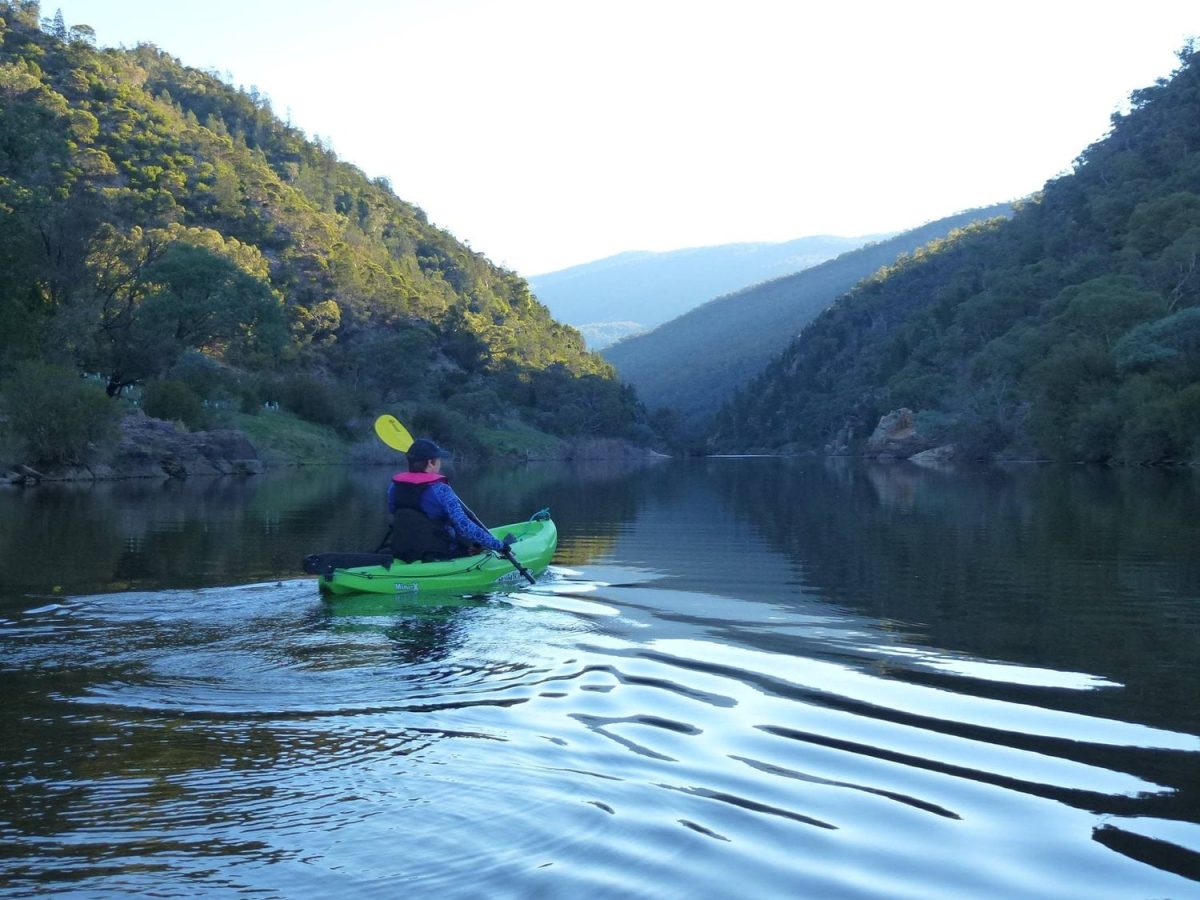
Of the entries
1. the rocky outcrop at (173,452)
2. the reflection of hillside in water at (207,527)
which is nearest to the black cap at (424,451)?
the reflection of hillside in water at (207,527)

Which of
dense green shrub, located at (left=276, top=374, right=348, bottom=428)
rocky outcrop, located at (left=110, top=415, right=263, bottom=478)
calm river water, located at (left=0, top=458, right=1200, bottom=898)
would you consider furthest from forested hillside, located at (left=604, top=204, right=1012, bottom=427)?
calm river water, located at (left=0, top=458, right=1200, bottom=898)

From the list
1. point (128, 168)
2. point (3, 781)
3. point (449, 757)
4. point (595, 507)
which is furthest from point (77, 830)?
point (128, 168)

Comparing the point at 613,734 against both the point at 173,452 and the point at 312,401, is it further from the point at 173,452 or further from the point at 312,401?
the point at 312,401

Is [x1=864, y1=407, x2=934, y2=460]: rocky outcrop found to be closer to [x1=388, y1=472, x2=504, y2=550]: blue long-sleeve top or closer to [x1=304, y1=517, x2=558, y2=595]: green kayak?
[x1=304, y1=517, x2=558, y2=595]: green kayak

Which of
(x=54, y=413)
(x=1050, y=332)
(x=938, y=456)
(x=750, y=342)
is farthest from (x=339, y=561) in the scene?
(x=750, y=342)

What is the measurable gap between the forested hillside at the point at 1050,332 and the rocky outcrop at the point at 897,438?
231 cm

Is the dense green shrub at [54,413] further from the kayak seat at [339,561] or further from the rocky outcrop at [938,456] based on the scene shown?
the rocky outcrop at [938,456]

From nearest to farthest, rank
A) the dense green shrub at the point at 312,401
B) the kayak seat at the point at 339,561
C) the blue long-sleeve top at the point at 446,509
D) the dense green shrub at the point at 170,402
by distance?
the kayak seat at the point at 339,561 < the blue long-sleeve top at the point at 446,509 < the dense green shrub at the point at 170,402 < the dense green shrub at the point at 312,401

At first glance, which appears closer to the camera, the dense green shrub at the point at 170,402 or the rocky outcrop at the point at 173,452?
the rocky outcrop at the point at 173,452

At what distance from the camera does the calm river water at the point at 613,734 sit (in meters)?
4.56

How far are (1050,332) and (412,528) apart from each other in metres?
60.4

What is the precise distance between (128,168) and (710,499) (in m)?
60.1

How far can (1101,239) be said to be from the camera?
82.4 metres

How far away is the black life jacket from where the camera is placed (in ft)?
41.9
